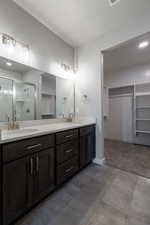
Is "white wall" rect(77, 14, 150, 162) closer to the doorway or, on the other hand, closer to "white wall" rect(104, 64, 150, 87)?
the doorway

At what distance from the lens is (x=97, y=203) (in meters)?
1.42

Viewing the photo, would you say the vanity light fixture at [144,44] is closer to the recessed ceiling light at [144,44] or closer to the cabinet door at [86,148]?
the recessed ceiling light at [144,44]

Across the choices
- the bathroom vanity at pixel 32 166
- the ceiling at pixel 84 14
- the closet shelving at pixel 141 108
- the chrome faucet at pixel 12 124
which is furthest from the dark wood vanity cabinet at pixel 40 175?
the closet shelving at pixel 141 108

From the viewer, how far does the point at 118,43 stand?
2.20 m

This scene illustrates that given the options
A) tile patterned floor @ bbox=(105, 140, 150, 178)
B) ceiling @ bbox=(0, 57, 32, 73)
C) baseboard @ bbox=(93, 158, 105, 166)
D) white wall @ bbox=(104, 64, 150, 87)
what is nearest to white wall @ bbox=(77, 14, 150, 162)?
baseboard @ bbox=(93, 158, 105, 166)

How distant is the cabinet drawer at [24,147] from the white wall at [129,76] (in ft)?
11.8

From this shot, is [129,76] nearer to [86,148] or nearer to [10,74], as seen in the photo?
[86,148]

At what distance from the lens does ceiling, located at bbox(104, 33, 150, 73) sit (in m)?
2.81

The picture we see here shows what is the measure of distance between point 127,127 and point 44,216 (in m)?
3.81

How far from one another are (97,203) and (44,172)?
0.76 m

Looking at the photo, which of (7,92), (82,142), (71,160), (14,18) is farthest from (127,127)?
(14,18)

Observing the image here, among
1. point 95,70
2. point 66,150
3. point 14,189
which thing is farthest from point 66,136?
point 95,70

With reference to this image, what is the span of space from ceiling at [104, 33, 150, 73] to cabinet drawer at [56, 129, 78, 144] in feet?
6.59

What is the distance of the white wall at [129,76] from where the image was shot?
3670mm
